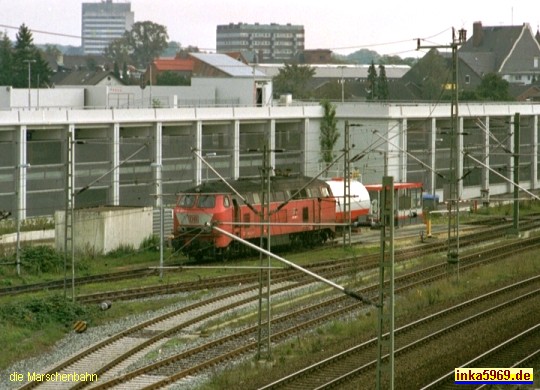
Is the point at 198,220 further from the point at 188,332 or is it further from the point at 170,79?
the point at 170,79

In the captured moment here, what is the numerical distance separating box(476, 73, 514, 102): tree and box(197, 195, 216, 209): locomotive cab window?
64.2 metres

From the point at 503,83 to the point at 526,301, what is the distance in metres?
73.0

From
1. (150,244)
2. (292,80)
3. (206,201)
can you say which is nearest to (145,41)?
(292,80)

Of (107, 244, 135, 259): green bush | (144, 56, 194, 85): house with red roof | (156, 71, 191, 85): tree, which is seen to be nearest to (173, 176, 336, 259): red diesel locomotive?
(107, 244, 135, 259): green bush

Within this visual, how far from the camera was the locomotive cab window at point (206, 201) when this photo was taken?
1432 inches

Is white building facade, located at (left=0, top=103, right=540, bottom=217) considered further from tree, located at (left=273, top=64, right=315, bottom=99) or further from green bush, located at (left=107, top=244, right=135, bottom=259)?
tree, located at (left=273, top=64, right=315, bottom=99)

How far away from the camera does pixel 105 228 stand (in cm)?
3784

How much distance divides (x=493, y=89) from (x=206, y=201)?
218ft

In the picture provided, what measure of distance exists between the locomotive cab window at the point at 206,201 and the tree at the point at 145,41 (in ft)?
461

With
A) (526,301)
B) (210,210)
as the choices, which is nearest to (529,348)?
(526,301)

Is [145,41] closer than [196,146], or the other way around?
[196,146]

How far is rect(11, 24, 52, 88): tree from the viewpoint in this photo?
113 metres

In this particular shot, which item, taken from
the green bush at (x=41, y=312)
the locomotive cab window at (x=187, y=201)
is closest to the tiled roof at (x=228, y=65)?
the locomotive cab window at (x=187, y=201)

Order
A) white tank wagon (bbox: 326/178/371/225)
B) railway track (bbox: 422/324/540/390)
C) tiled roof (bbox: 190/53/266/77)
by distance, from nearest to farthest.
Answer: railway track (bbox: 422/324/540/390)
white tank wagon (bbox: 326/178/371/225)
tiled roof (bbox: 190/53/266/77)
